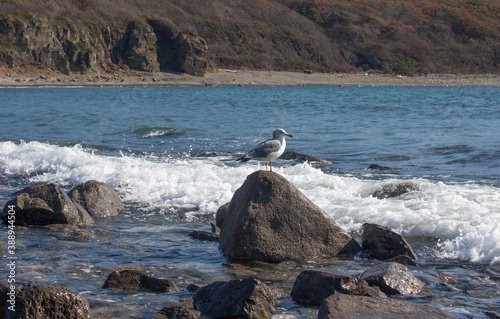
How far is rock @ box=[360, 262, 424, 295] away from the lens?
16.9 feet

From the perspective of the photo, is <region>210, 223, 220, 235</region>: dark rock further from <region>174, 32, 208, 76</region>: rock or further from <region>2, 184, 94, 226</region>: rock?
<region>174, 32, 208, 76</region>: rock

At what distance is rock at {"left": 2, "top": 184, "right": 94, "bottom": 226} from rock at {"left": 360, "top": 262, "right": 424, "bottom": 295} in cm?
437

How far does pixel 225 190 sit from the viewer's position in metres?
10.0

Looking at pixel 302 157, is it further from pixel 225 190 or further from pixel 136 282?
pixel 136 282

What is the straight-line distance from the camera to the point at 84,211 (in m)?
8.05

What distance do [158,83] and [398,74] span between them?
42413 millimetres

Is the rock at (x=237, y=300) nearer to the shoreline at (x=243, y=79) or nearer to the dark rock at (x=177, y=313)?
the dark rock at (x=177, y=313)

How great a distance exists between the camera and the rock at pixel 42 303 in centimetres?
408

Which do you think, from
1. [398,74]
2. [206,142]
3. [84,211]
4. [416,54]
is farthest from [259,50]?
[84,211]

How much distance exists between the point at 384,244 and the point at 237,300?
2.69m

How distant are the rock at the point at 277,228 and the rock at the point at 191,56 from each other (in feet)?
225

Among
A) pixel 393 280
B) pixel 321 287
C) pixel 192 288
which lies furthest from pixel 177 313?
pixel 393 280

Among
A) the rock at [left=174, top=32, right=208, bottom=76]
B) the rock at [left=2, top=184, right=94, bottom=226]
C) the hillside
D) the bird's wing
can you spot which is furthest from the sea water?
the rock at [left=174, top=32, right=208, bottom=76]

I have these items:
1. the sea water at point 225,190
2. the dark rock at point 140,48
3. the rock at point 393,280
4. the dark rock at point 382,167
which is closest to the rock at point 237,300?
the sea water at point 225,190
